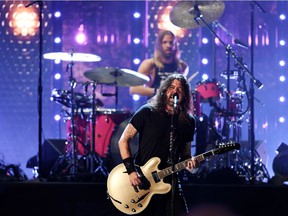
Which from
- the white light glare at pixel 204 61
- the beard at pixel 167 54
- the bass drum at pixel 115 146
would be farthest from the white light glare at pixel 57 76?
the white light glare at pixel 204 61

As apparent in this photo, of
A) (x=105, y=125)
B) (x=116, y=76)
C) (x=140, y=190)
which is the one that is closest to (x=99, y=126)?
(x=105, y=125)

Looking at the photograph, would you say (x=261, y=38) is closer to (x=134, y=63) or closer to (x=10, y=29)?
(x=134, y=63)

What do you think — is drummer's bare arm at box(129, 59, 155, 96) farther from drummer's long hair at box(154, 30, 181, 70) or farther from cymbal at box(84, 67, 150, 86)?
cymbal at box(84, 67, 150, 86)

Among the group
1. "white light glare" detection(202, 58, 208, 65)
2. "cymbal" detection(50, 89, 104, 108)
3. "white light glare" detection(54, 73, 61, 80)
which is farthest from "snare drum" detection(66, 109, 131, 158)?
"white light glare" detection(202, 58, 208, 65)

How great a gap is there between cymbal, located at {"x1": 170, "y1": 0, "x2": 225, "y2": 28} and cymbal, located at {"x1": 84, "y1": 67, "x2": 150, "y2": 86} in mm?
1146

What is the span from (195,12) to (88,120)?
2.61 metres

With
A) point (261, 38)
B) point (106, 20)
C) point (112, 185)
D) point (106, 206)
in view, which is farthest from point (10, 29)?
point (112, 185)

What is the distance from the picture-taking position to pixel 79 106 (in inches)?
373

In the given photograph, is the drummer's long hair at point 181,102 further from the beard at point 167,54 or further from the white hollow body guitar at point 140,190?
the beard at point 167,54

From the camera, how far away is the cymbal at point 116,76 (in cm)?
913

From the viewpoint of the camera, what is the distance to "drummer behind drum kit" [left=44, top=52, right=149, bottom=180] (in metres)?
9.00

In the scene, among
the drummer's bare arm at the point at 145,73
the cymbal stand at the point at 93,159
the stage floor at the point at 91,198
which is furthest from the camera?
the drummer's bare arm at the point at 145,73

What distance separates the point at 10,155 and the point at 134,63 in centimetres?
313

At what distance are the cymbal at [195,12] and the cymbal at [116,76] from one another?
1146 millimetres
